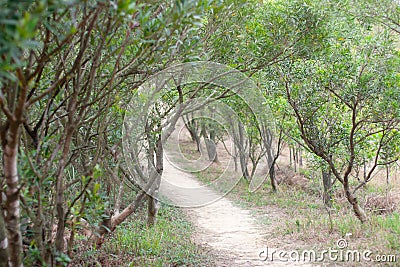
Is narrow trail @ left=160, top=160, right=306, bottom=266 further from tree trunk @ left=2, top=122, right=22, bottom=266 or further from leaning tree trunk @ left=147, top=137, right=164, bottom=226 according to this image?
tree trunk @ left=2, top=122, right=22, bottom=266

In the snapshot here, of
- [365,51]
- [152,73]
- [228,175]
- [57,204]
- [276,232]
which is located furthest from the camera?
[228,175]

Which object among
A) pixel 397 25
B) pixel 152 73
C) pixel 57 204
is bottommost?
pixel 57 204

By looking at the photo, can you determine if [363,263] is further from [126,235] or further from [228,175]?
[228,175]

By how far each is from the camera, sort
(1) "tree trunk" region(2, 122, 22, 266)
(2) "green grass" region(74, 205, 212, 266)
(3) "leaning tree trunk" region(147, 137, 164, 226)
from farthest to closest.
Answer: (3) "leaning tree trunk" region(147, 137, 164, 226)
(2) "green grass" region(74, 205, 212, 266)
(1) "tree trunk" region(2, 122, 22, 266)

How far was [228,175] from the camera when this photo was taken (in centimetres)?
1020

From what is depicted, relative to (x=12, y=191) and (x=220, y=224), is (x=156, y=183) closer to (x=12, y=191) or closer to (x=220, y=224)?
(x=220, y=224)

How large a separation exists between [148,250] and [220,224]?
339 cm

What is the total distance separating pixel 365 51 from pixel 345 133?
1449 millimetres

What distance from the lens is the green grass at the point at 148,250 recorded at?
16.8ft

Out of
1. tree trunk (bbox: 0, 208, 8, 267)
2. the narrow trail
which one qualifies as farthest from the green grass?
tree trunk (bbox: 0, 208, 8, 267)

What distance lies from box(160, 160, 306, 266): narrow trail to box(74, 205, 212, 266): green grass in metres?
0.37

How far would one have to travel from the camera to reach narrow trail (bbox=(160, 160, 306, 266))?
6271 mm

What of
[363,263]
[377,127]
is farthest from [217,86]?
[363,263]

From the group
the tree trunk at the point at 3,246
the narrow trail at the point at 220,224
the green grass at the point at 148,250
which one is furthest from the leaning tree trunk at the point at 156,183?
the tree trunk at the point at 3,246
